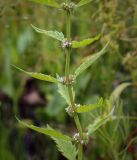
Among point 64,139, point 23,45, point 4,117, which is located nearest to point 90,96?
point 4,117

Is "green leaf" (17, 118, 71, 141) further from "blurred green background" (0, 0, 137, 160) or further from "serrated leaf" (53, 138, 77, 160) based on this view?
"blurred green background" (0, 0, 137, 160)

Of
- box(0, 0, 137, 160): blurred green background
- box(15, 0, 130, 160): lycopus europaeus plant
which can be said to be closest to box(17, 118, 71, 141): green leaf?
box(15, 0, 130, 160): lycopus europaeus plant

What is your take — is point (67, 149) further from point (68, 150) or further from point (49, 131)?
point (49, 131)

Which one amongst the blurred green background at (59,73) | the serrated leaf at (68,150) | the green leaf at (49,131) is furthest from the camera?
the blurred green background at (59,73)

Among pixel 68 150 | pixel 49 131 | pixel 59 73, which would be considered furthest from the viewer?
pixel 59 73

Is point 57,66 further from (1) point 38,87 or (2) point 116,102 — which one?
(2) point 116,102

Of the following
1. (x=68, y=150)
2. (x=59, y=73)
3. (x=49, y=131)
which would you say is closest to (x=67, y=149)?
(x=68, y=150)

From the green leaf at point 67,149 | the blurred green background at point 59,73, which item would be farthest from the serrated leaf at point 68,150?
the blurred green background at point 59,73

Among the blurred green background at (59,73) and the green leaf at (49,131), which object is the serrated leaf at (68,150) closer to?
the green leaf at (49,131)
